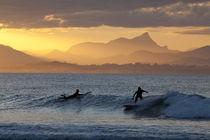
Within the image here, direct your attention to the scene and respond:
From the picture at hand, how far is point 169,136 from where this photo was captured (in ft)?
67.0

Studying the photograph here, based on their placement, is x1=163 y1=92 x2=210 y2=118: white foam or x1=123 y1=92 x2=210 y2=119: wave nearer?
x1=163 y1=92 x2=210 y2=118: white foam

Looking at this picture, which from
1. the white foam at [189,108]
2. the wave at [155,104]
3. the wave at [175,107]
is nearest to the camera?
the white foam at [189,108]

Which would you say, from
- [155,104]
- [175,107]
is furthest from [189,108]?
[155,104]

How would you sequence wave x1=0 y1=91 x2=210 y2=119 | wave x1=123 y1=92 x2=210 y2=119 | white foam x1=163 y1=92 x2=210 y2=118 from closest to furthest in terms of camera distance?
white foam x1=163 y1=92 x2=210 y2=118 → wave x1=123 y1=92 x2=210 y2=119 → wave x1=0 y1=91 x2=210 y2=119

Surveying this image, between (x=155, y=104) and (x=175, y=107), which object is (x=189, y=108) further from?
(x=155, y=104)

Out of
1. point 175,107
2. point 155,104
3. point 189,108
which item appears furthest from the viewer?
point 155,104

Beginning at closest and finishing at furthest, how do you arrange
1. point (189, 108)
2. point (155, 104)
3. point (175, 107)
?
point (189, 108) → point (175, 107) → point (155, 104)

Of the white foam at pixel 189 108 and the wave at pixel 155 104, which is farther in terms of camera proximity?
the wave at pixel 155 104

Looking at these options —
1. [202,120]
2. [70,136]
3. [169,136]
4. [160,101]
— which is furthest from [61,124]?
[160,101]

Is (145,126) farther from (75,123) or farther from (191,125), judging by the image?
(75,123)

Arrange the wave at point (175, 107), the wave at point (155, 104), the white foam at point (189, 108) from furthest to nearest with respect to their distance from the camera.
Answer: the wave at point (155, 104) → the wave at point (175, 107) → the white foam at point (189, 108)

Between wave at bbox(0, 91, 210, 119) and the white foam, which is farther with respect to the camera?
wave at bbox(0, 91, 210, 119)

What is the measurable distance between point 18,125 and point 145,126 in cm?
929

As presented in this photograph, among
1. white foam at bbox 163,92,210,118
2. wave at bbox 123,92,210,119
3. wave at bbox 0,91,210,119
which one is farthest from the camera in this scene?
wave at bbox 0,91,210,119
